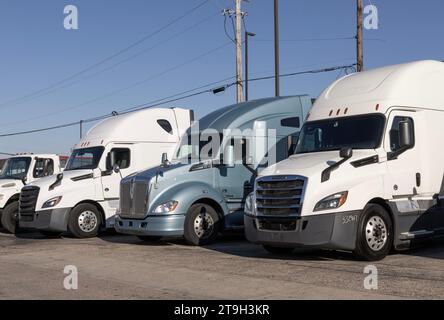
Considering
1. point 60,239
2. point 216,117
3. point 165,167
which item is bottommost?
point 60,239

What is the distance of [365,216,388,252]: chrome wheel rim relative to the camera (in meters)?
9.72

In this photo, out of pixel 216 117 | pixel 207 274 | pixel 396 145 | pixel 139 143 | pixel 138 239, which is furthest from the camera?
pixel 139 143

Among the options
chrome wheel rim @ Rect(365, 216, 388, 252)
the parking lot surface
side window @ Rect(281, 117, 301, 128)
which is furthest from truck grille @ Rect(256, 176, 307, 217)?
side window @ Rect(281, 117, 301, 128)

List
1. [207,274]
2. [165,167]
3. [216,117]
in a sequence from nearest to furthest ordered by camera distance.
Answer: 1. [207,274]
2. [165,167]
3. [216,117]

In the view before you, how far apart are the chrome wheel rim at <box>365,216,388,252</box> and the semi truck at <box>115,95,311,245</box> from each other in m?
2.90

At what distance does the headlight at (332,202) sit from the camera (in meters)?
9.45

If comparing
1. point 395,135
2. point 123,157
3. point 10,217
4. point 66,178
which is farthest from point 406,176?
point 10,217

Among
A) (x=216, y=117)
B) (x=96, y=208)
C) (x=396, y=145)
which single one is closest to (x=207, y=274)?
(x=396, y=145)

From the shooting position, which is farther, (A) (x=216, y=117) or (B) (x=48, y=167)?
(B) (x=48, y=167)

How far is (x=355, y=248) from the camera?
957 centimetres

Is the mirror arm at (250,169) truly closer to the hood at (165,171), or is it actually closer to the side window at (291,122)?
the side window at (291,122)

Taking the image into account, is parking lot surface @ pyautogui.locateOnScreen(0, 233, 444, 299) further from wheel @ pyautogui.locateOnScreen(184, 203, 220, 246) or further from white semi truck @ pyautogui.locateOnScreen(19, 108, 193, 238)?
white semi truck @ pyautogui.locateOnScreen(19, 108, 193, 238)
